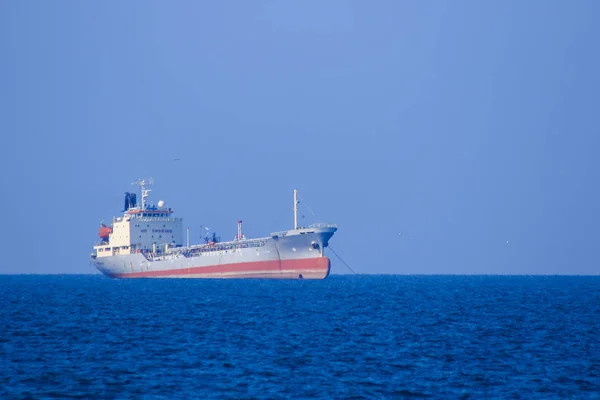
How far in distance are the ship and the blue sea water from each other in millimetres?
38101

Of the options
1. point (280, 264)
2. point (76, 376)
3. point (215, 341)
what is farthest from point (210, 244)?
point (76, 376)

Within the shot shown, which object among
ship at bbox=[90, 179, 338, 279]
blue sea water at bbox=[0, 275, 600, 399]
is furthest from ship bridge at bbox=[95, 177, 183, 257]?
blue sea water at bbox=[0, 275, 600, 399]

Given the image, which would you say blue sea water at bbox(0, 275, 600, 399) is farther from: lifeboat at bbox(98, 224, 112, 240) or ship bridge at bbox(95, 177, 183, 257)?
lifeboat at bbox(98, 224, 112, 240)

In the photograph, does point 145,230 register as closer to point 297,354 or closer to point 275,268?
point 275,268

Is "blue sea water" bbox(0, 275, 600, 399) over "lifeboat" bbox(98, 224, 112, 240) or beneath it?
beneath

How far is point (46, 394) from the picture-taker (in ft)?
76.0

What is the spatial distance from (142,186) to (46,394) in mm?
91905

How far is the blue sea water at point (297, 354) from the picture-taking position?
79.8ft

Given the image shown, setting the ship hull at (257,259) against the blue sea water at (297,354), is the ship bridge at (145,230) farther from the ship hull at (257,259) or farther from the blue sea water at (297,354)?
the blue sea water at (297,354)

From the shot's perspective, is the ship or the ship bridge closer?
the ship

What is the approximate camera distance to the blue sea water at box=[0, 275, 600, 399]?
79.8 ft

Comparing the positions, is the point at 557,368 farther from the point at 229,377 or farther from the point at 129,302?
the point at 129,302

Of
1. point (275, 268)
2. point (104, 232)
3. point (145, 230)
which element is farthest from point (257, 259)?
point (104, 232)

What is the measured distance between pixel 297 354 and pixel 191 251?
236 feet
